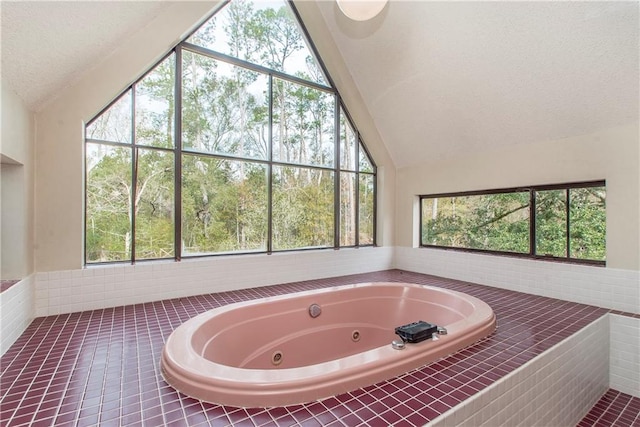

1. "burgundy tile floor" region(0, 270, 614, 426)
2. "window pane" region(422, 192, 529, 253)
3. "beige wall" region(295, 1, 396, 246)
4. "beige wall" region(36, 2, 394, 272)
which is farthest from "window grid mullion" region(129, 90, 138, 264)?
"window pane" region(422, 192, 529, 253)

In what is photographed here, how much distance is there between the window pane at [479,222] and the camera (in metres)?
3.20

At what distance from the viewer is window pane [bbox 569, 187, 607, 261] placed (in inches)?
104

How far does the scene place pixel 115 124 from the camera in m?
2.59

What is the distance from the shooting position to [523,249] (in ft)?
10.3

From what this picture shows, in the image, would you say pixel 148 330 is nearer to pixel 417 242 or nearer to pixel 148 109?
pixel 148 109

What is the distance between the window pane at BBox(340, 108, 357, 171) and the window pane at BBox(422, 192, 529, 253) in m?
1.18

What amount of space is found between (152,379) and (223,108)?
252 cm

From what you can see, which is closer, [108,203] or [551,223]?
[108,203]

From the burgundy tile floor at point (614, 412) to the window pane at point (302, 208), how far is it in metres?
2.71

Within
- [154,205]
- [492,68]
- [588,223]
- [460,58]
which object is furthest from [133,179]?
[588,223]

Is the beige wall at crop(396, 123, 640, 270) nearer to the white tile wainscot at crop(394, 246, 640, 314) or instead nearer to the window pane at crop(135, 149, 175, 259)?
the white tile wainscot at crop(394, 246, 640, 314)

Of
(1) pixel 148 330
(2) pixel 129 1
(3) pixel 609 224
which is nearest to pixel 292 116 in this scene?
(2) pixel 129 1

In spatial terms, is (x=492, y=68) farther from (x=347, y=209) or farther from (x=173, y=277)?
(x=173, y=277)

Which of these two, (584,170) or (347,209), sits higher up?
(584,170)
